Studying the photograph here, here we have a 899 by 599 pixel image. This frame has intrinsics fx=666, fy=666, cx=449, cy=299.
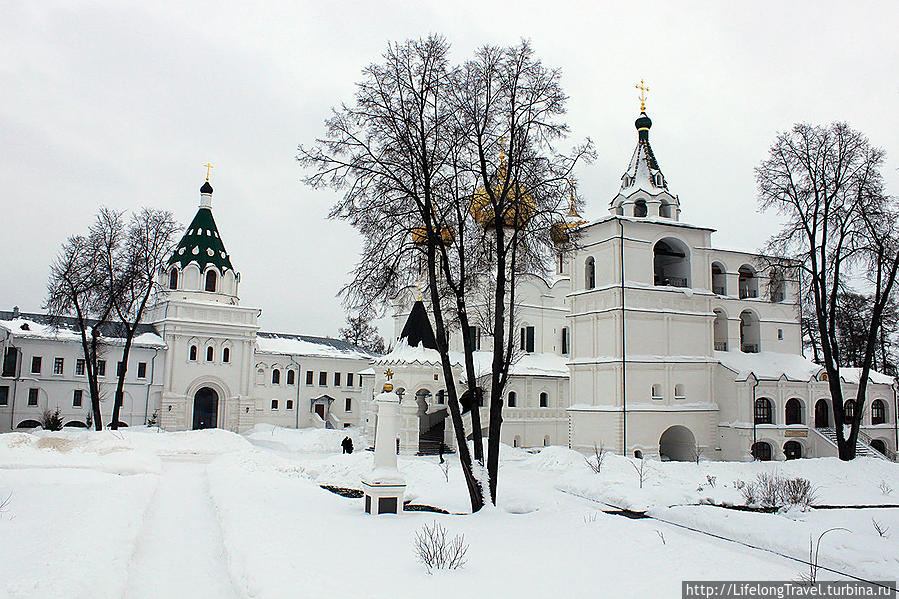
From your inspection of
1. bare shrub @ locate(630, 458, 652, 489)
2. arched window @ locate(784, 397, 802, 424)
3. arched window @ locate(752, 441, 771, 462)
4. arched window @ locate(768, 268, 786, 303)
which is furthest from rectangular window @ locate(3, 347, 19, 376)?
arched window @ locate(784, 397, 802, 424)

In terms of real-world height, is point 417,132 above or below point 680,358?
above

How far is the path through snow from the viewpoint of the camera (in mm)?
8750

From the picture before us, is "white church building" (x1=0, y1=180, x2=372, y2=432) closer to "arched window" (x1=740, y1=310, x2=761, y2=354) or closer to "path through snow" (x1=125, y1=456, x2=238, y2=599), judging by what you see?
"path through snow" (x1=125, y1=456, x2=238, y2=599)

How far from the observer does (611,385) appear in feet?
84.4

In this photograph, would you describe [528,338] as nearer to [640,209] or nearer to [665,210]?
[640,209]

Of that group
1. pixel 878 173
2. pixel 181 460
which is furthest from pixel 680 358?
pixel 181 460

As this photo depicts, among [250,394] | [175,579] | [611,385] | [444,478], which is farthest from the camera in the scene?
[250,394]

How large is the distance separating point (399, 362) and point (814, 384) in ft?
58.6

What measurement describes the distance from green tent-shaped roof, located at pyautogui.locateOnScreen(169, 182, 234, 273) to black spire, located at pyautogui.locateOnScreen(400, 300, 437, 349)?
49.4ft

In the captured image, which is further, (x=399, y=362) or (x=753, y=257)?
(x=399, y=362)

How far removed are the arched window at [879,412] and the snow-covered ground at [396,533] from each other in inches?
396

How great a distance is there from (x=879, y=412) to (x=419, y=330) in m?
→ 21.3

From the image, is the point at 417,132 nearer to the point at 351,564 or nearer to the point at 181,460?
the point at 351,564

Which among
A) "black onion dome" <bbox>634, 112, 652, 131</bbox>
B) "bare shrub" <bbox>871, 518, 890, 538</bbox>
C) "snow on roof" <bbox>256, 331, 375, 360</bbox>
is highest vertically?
"black onion dome" <bbox>634, 112, 652, 131</bbox>
